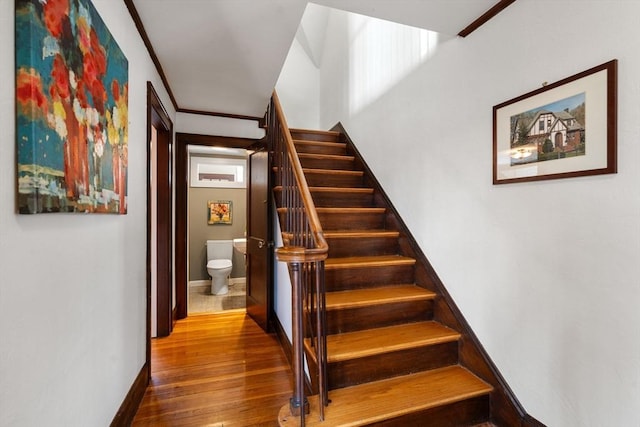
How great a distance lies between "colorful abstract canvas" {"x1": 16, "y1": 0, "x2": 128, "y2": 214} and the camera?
75 cm

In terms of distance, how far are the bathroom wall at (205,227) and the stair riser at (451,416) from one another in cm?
411

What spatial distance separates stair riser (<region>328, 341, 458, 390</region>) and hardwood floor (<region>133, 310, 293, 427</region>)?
0.50 m

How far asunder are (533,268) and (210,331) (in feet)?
9.06

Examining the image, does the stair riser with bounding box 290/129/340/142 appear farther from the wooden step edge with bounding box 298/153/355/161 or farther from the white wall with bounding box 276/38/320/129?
the white wall with bounding box 276/38/320/129

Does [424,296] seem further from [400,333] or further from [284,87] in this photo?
[284,87]

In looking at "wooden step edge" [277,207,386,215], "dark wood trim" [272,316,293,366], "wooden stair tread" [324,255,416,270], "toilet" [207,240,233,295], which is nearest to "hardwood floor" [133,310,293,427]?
"dark wood trim" [272,316,293,366]

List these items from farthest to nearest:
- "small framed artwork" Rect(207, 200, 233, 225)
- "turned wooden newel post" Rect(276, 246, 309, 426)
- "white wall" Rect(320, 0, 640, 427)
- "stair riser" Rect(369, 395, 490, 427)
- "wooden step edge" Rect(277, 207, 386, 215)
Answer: "small framed artwork" Rect(207, 200, 233, 225), "wooden step edge" Rect(277, 207, 386, 215), "stair riser" Rect(369, 395, 490, 427), "turned wooden newel post" Rect(276, 246, 309, 426), "white wall" Rect(320, 0, 640, 427)

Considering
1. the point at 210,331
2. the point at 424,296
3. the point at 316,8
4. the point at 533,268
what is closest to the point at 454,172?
the point at 533,268

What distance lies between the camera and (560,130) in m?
1.27

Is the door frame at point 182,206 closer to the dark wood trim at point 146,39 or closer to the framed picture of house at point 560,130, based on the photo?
the dark wood trim at point 146,39

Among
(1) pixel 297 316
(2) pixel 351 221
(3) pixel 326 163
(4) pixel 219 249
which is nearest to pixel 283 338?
(2) pixel 351 221

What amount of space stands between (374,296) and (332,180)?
1413 mm

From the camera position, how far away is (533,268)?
1411mm

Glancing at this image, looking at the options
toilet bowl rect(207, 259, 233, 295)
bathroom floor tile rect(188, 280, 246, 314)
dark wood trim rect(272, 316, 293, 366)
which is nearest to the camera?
dark wood trim rect(272, 316, 293, 366)
